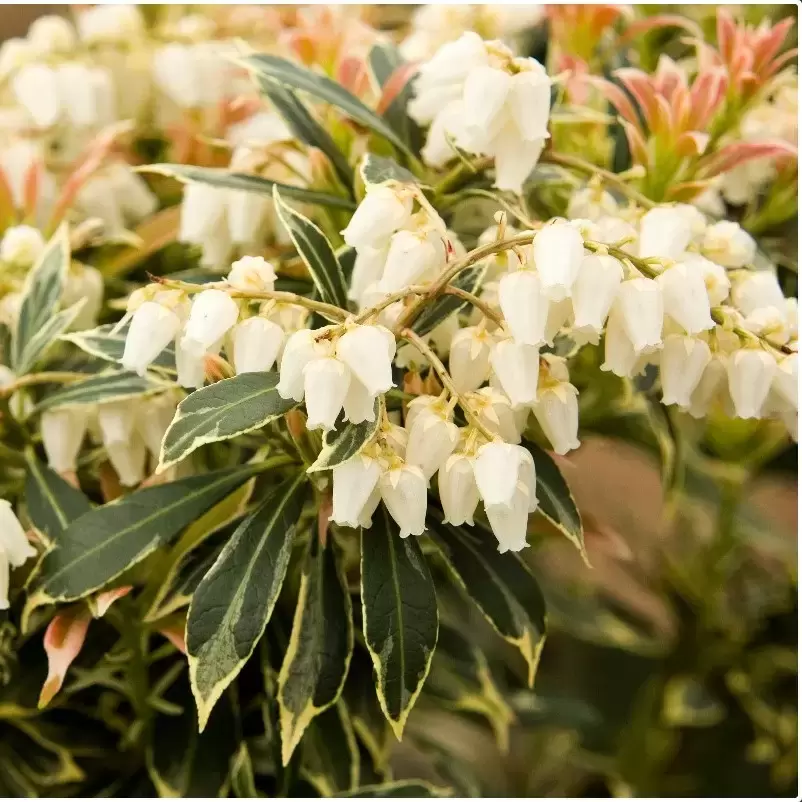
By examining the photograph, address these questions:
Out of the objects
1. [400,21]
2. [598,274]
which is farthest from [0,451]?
[400,21]

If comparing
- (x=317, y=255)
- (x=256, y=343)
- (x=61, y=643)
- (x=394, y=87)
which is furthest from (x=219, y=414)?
(x=394, y=87)

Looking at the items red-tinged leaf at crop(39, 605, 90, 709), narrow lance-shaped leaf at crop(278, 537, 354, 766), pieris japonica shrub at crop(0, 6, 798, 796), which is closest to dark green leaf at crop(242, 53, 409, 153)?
pieris japonica shrub at crop(0, 6, 798, 796)

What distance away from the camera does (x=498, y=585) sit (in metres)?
0.70

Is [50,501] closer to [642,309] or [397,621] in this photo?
[397,621]

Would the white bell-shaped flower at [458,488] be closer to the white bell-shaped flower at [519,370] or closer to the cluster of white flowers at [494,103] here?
the white bell-shaped flower at [519,370]

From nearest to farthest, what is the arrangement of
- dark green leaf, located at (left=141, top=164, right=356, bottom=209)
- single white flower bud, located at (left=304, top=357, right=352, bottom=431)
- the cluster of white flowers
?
single white flower bud, located at (left=304, top=357, right=352, bottom=431)
the cluster of white flowers
dark green leaf, located at (left=141, top=164, right=356, bottom=209)

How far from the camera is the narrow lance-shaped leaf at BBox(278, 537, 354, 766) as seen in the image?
655 mm

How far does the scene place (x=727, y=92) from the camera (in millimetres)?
838

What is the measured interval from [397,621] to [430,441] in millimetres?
134

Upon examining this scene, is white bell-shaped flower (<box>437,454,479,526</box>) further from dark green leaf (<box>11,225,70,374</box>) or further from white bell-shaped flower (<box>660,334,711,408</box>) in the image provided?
dark green leaf (<box>11,225,70,374</box>)

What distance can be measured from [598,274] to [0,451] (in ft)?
1.66

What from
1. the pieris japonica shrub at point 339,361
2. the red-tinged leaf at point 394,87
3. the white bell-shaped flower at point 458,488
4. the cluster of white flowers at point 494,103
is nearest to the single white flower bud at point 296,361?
→ the pieris japonica shrub at point 339,361

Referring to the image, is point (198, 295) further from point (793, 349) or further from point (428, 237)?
point (793, 349)

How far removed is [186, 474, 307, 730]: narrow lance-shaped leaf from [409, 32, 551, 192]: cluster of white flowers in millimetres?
277
